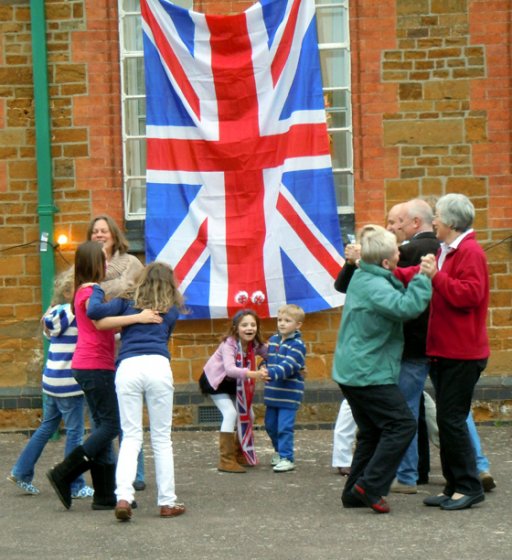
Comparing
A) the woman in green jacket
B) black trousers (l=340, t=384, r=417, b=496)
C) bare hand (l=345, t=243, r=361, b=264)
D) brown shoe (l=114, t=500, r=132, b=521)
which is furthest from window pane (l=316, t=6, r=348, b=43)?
brown shoe (l=114, t=500, r=132, b=521)

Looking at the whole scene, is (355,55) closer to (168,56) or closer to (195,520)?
(168,56)

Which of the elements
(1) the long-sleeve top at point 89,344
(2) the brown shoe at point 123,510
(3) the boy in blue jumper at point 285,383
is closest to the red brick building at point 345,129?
(3) the boy in blue jumper at point 285,383

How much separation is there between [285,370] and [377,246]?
1.88m

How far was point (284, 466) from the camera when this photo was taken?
31.8 ft

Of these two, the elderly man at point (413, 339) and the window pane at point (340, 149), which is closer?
the elderly man at point (413, 339)

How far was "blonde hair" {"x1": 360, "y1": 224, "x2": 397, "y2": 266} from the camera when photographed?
7.95 meters

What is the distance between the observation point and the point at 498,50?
1212 cm

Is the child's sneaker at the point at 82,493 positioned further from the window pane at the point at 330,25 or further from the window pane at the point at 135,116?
the window pane at the point at 330,25

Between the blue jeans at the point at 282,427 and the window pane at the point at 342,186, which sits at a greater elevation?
the window pane at the point at 342,186

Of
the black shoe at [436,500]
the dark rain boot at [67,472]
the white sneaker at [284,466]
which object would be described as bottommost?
the white sneaker at [284,466]

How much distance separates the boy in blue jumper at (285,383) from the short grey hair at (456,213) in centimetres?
195

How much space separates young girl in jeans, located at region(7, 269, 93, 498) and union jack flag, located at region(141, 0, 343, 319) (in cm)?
329

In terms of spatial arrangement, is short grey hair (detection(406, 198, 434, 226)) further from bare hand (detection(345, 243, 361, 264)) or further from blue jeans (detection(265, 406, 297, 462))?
blue jeans (detection(265, 406, 297, 462))

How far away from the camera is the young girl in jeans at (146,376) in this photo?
26.0 feet
